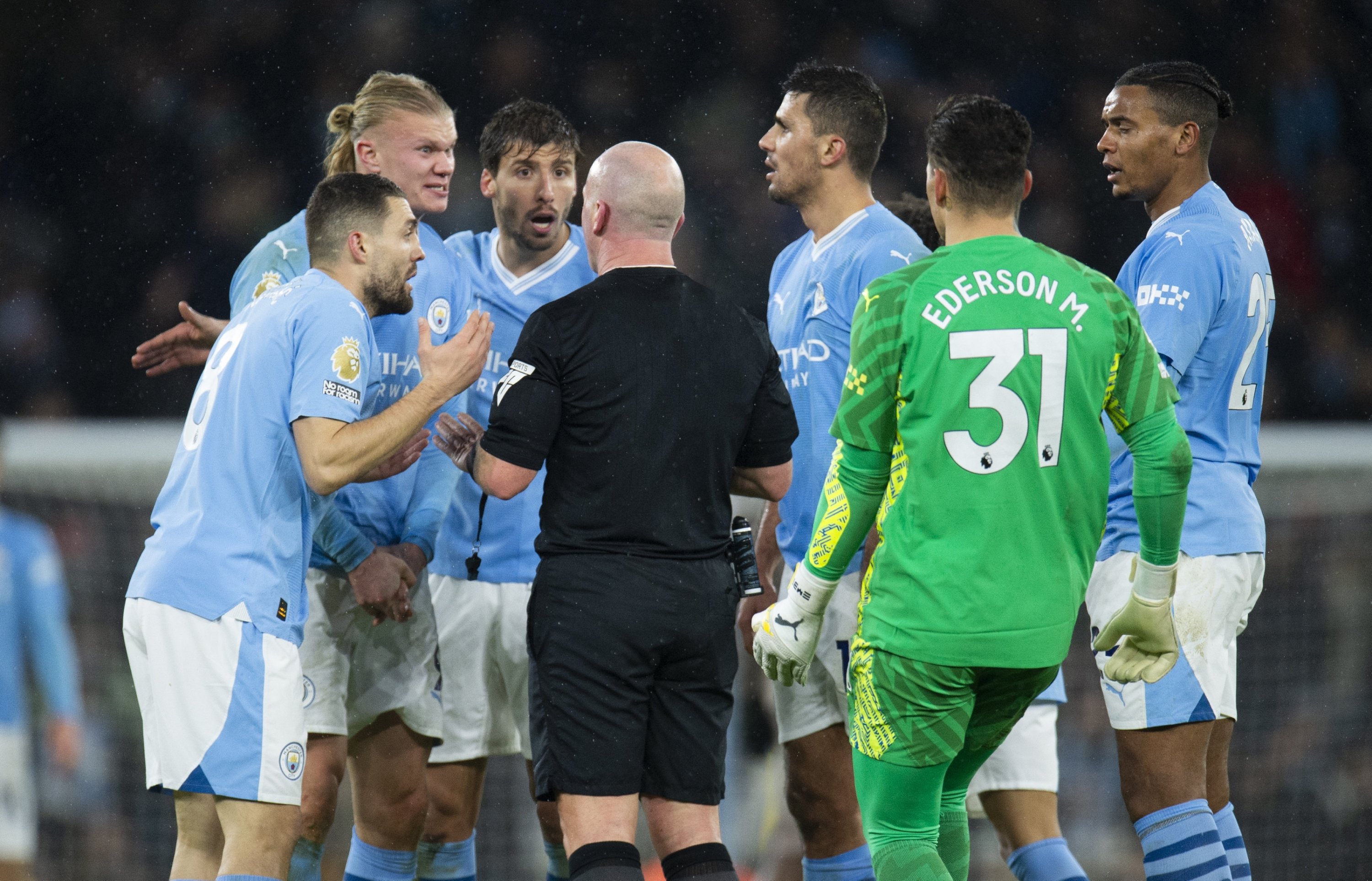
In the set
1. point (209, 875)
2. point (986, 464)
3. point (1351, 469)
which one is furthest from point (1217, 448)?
point (1351, 469)

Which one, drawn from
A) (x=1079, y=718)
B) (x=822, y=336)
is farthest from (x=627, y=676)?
(x=1079, y=718)

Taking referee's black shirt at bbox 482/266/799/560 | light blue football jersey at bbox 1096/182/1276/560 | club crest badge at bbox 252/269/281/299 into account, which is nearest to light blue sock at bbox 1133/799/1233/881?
light blue football jersey at bbox 1096/182/1276/560

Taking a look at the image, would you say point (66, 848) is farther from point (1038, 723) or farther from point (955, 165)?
point (955, 165)

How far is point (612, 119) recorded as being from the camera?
29.4 feet

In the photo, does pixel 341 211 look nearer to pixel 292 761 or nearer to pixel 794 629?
pixel 292 761

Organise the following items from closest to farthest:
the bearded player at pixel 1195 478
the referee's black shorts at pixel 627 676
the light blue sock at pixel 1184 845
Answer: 1. the referee's black shorts at pixel 627 676
2. the light blue sock at pixel 1184 845
3. the bearded player at pixel 1195 478

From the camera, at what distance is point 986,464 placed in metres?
2.73

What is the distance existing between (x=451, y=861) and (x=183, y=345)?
1.81 metres

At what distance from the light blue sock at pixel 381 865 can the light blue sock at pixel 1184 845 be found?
2.09m

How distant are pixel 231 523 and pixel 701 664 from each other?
1098 mm

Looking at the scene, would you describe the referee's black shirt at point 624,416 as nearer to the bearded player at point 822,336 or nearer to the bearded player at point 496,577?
the bearded player at point 822,336

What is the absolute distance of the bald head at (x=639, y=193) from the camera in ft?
10.4

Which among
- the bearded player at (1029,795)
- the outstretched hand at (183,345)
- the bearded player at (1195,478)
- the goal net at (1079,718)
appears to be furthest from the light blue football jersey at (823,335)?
the goal net at (1079,718)

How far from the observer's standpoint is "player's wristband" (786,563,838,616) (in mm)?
2922
